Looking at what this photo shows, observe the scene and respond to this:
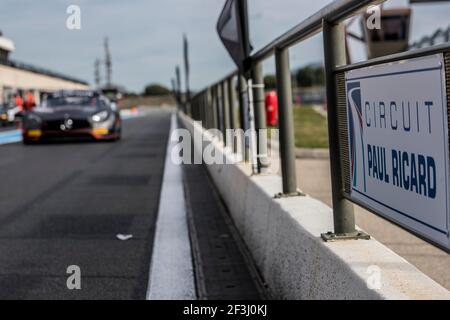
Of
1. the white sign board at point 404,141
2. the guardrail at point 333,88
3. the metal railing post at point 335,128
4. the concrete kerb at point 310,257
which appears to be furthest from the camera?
the metal railing post at point 335,128

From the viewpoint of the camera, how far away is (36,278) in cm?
457

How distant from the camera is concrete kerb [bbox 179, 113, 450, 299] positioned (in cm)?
253

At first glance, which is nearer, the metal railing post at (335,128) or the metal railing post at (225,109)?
the metal railing post at (335,128)

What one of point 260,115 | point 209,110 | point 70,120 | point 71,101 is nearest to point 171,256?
point 260,115

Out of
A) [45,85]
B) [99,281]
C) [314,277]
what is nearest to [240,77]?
[99,281]

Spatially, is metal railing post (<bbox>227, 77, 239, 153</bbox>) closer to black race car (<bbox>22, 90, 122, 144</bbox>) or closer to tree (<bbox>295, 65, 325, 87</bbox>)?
black race car (<bbox>22, 90, 122, 144</bbox>)

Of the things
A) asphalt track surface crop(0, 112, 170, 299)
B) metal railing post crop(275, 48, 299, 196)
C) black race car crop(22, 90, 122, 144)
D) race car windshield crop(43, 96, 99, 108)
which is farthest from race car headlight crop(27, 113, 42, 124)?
metal railing post crop(275, 48, 299, 196)

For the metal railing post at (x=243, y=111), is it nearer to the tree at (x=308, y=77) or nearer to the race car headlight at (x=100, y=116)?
the race car headlight at (x=100, y=116)

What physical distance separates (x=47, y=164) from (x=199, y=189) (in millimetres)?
4355

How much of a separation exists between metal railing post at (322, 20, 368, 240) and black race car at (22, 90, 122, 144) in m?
15.0

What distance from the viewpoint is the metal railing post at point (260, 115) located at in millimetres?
5684

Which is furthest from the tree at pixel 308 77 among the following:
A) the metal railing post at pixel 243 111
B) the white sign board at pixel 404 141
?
the white sign board at pixel 404 141

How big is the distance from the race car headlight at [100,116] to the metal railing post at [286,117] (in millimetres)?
13909
